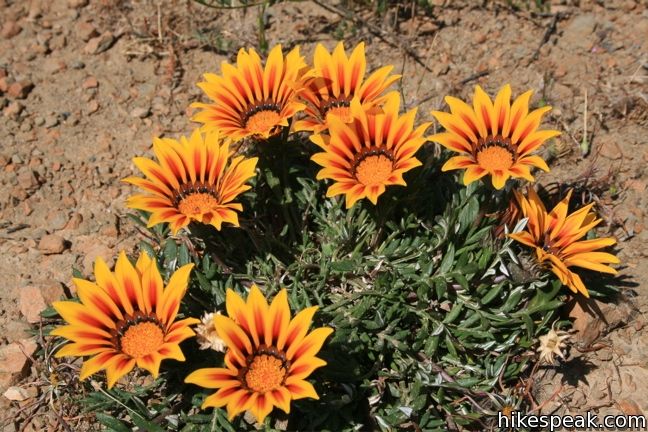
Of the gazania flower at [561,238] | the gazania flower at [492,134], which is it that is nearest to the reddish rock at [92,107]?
the gazania flower at [492,134]

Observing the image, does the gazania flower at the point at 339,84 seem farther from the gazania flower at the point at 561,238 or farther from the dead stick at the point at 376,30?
the dead stick at the point at 376,30

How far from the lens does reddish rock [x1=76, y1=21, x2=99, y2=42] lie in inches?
202

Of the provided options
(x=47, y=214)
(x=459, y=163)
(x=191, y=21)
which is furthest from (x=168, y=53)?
(x=459, y=163)

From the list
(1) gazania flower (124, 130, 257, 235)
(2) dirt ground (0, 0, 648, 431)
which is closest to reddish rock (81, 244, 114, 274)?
(2) dirt ground (0, 0, 648, 431)

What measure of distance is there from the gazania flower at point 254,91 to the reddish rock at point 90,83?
1.81m

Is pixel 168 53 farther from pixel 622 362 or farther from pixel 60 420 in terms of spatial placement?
pixel 622 362

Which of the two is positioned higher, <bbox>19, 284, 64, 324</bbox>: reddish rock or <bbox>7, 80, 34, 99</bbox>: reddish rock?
<bbox>7, 80, 34, 99</bbox>: reddish rock

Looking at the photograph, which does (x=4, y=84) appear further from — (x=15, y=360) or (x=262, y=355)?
(x=262, y=355)

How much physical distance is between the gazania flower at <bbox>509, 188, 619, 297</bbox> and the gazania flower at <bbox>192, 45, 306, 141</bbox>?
1.23 m

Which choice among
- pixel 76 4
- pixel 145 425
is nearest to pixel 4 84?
pixel 76 4

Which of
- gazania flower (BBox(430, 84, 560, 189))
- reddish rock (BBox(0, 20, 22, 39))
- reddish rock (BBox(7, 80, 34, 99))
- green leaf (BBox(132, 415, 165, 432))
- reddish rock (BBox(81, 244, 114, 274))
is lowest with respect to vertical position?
green leaf (BBox(132, 415, 165, 432))

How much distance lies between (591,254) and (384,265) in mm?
999

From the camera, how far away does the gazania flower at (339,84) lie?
3.40m

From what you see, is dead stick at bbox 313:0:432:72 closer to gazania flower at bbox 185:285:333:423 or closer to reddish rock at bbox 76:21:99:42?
reddish rock at bbox 76:21:99:42
